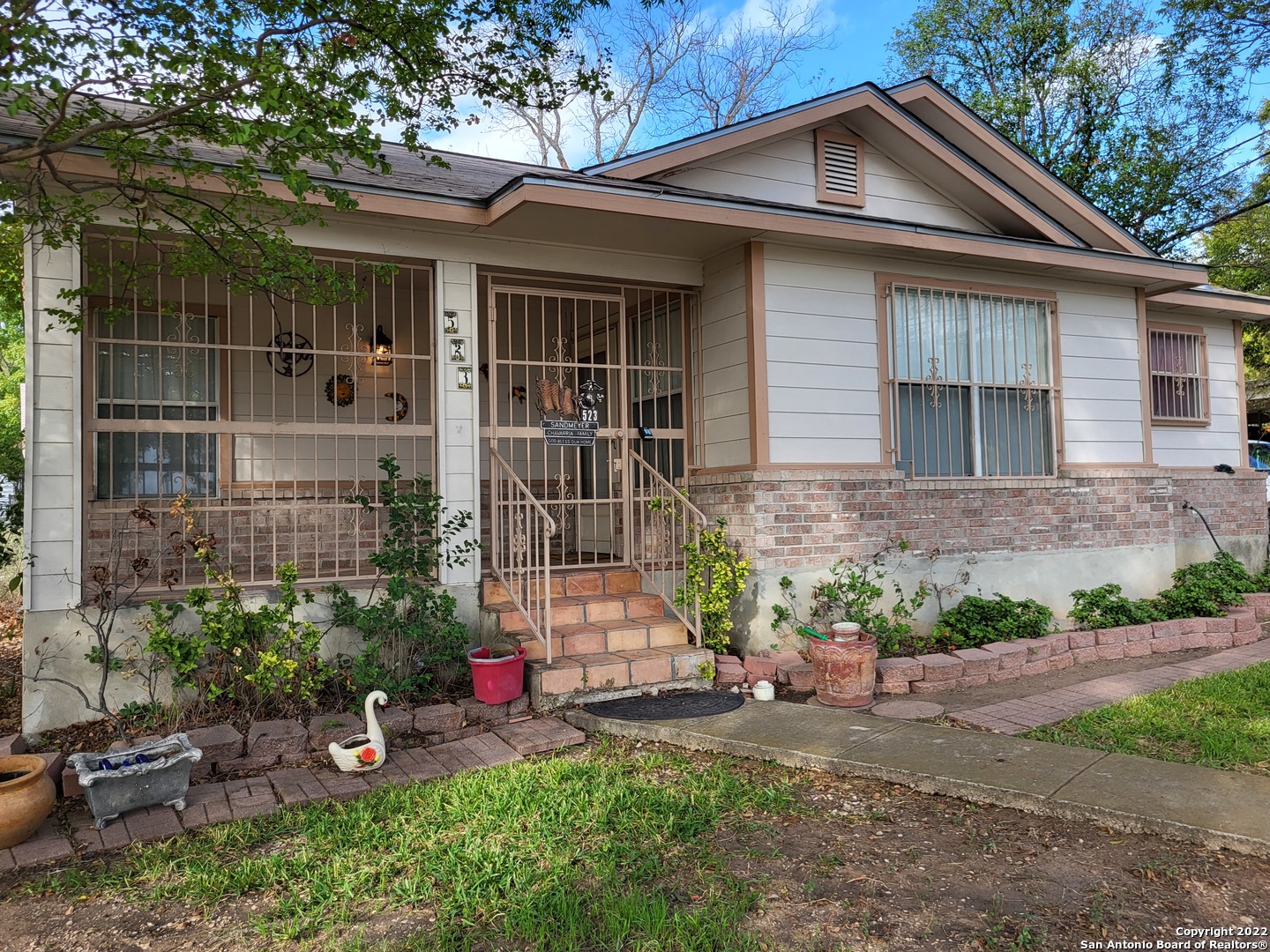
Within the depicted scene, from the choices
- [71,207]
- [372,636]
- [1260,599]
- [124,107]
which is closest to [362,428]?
[372,636]

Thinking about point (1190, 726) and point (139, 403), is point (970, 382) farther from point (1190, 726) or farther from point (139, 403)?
point (139, 403)

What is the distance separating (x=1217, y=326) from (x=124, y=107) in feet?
39.0

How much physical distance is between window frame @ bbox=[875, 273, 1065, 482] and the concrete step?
8.16 feet

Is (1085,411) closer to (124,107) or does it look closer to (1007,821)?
(1007,821)

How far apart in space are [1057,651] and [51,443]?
7.12 metres

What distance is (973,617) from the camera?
661cm

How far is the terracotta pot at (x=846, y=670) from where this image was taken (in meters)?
5.20

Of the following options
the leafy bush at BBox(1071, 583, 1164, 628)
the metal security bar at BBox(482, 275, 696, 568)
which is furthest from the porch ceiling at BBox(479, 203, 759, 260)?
the leafy bush at BBox(1071, 583, 1164, 628)

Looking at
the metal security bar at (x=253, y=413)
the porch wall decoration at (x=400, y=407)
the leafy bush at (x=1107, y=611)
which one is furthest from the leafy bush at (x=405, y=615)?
the leafy bush at (x=1107, y=611)

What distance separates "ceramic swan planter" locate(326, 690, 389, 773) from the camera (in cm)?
409

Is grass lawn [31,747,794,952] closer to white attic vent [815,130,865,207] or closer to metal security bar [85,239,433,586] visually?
metal security bar [85,239,433,586]

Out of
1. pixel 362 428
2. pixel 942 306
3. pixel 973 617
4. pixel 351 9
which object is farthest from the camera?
pixel 942 306

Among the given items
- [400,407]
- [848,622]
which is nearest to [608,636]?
[848,622]

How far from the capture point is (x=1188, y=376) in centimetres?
941
